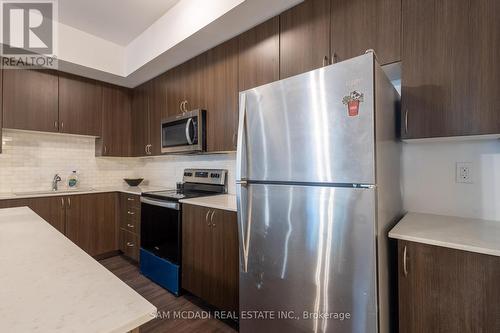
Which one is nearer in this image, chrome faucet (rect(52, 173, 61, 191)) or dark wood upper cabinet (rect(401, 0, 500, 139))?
dark wood upper cabinet (rect(401, 0, 500, 139))

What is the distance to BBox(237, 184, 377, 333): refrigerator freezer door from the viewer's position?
40.5 inches

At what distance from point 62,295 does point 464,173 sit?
1.87 metres

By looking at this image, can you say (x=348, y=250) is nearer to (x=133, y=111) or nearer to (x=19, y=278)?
(x=19, y=278)

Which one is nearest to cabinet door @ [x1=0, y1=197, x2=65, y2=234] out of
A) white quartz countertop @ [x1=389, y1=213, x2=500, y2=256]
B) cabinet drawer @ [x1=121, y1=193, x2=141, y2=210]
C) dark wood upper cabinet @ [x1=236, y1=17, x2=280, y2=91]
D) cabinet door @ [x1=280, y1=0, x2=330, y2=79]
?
cabinet drawer @ [x1=121, y1=193, x2=141, y2=210]

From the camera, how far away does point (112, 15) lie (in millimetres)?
2395

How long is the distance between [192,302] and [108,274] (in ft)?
5.52

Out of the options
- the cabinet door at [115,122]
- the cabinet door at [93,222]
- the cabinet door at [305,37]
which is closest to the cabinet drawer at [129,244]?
the cabinet door at [93,222]

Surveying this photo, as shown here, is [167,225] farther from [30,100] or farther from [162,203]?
[30,100]

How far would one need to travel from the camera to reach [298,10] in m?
1.70

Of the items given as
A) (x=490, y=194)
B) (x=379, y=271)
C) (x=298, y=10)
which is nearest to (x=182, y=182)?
(x=298, y=10)

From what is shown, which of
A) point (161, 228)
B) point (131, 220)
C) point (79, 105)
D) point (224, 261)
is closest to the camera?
point (224, 261)

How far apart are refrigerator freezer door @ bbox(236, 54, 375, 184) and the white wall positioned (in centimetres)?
74

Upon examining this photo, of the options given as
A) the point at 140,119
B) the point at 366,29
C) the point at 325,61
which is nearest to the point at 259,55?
the point at 325,61

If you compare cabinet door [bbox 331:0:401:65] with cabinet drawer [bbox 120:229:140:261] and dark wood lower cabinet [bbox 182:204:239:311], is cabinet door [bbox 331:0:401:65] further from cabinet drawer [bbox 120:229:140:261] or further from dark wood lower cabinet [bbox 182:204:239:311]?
cabinet drawer [bbox 120:229:140:261]
